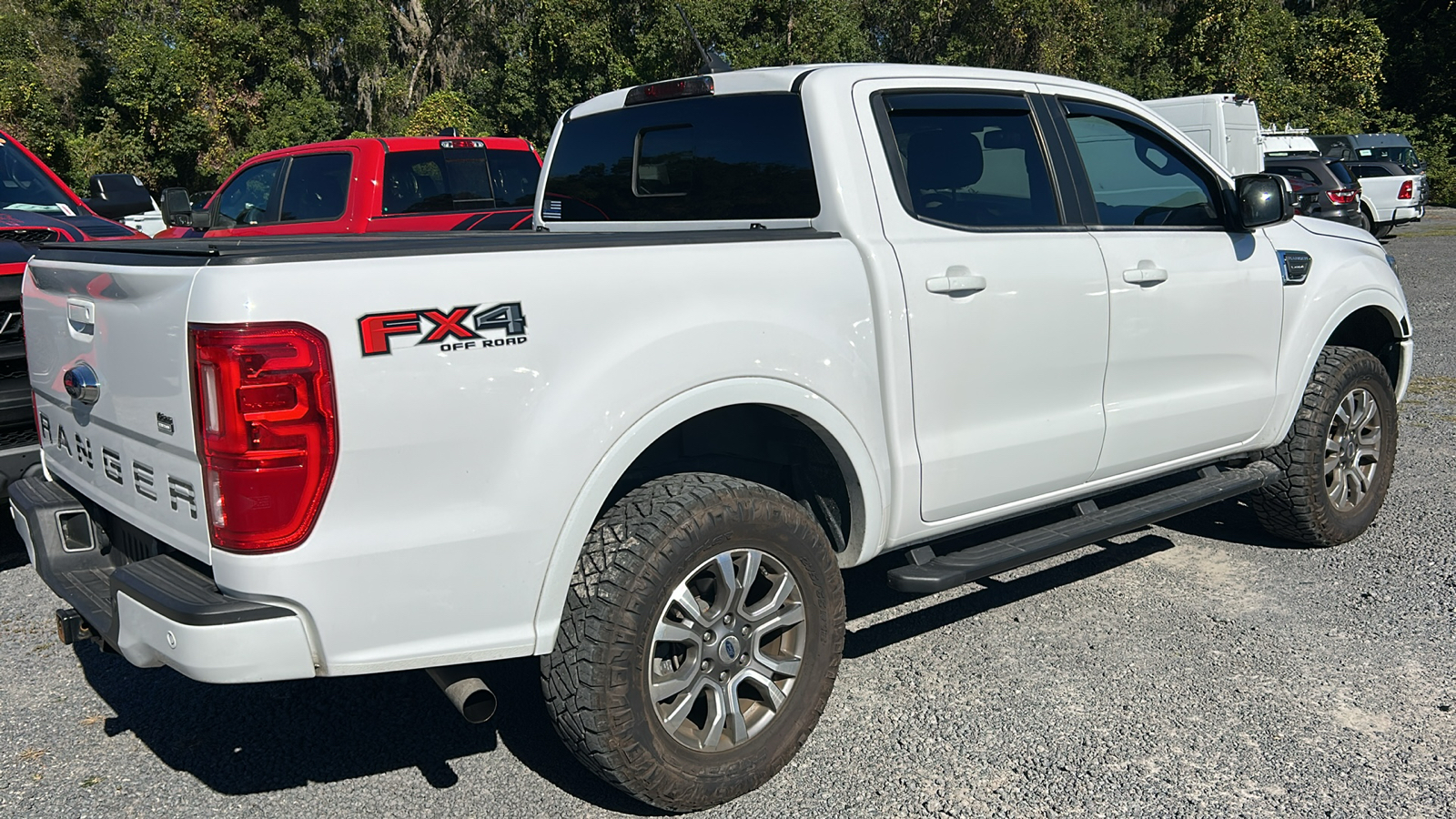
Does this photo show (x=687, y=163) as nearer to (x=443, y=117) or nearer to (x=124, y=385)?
(x=124, y=385)

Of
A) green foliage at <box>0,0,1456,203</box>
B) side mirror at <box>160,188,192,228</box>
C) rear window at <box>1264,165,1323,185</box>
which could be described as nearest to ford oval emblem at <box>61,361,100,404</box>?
side mirror at <box>160,188,192,228</box>

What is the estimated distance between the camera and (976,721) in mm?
3555

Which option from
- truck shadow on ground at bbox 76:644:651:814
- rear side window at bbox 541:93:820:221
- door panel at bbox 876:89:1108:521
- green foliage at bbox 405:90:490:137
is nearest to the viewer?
truck shadow on ground at bbox 76:644:651:814

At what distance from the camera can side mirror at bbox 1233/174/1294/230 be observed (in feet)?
14.0

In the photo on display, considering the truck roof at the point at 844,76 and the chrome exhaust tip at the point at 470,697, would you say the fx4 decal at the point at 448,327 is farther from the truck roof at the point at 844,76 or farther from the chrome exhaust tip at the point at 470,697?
the truck roof at the point at 844,76

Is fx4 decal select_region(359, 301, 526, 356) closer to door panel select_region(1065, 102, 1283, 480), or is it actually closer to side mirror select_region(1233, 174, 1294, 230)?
door panel select_region(1065, 102, 1283, 480)

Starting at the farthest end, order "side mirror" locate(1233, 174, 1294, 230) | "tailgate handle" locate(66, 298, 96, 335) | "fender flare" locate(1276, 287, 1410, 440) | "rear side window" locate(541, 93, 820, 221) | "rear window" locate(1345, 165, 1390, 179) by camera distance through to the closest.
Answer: "rear window" locate(1345, 165, 1390, 179), "fender flare" locate(1276, 287, 1410, 440), "side mirror" locate(1233, 174, 1294, 230), "rear side window" locate(541, 93, 820, 221), "tailgate handle" locate(66, 298, 96, 335)

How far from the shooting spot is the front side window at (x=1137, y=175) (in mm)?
4141

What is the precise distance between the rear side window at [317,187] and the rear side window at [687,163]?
5.07 metres

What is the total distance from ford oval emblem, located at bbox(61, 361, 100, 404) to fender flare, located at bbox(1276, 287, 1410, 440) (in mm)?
4265

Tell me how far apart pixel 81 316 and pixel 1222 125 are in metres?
16.4

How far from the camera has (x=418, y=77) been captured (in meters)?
33.1

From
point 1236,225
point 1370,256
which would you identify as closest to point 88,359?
point 1236,225

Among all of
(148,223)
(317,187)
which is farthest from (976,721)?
(148,223)
